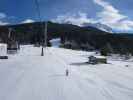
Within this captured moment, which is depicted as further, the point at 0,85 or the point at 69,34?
the point at 69,34

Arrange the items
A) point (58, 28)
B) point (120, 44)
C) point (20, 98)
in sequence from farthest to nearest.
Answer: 1. point (58, 28)
2. point (120, 44)
3. point (20, 98)

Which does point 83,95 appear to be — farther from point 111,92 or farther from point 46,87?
point 46,87

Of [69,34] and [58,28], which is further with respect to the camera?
[58,28]

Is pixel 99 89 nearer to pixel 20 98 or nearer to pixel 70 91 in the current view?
pixel 70 91

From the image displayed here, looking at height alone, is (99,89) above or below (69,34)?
below

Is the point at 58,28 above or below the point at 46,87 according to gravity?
above

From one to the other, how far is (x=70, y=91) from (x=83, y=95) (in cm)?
78

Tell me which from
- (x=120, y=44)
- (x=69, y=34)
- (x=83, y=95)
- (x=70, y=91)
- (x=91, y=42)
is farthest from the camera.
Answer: (x=69, y=34)

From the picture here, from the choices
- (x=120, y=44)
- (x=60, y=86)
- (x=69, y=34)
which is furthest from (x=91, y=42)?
(x=60, y=86)

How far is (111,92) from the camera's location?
876cm

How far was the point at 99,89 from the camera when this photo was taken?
929cm

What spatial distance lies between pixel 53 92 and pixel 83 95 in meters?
1.26

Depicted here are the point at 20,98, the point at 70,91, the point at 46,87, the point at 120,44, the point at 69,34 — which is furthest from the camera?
the point at 69,34

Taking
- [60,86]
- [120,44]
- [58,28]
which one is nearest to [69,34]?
[58,28]
